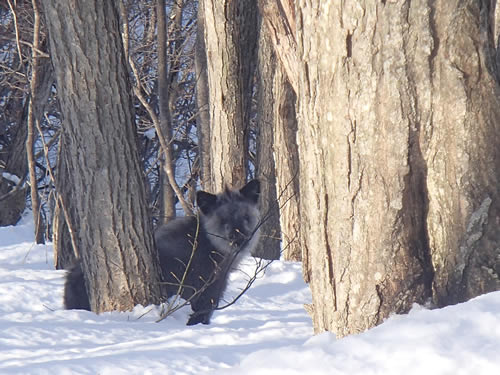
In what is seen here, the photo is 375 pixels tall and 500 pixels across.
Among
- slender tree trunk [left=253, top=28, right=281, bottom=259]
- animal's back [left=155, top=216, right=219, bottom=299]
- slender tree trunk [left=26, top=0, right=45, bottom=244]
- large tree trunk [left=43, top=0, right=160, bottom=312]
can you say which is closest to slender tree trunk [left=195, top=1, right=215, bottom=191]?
slender tree trunk [left=253, top=28, right=281, bottom=259]

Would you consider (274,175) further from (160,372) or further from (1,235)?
(160,372)

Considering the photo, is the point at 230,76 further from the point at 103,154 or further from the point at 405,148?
the point at 405,148

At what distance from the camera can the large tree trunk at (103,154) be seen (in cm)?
698

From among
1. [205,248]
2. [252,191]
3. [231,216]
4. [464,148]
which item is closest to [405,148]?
[464,148]

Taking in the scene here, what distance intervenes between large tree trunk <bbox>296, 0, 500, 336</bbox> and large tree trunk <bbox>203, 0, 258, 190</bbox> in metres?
5.53

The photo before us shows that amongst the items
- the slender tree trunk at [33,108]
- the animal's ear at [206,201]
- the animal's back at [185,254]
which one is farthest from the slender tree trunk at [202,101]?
the animal's back at [185,254]

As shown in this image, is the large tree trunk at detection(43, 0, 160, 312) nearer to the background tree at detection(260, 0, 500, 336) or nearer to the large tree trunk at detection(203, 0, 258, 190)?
the large tree trunk at detection(203, 0, 258, 190)

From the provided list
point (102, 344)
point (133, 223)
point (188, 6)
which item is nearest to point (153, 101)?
point (188, 6)

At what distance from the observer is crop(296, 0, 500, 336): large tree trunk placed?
420cm

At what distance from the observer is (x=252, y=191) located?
9336 millimetres

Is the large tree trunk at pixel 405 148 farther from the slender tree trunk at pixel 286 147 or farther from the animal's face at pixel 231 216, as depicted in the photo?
the slender tree trunk at pixel 286 147

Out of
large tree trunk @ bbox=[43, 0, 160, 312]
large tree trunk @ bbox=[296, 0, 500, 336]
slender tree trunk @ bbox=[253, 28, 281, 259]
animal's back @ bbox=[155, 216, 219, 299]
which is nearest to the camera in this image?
large tree trunk @ bbox=[296, 0, 500, 336]

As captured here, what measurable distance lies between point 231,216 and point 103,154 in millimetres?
2356

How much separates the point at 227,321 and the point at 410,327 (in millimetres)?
4174
